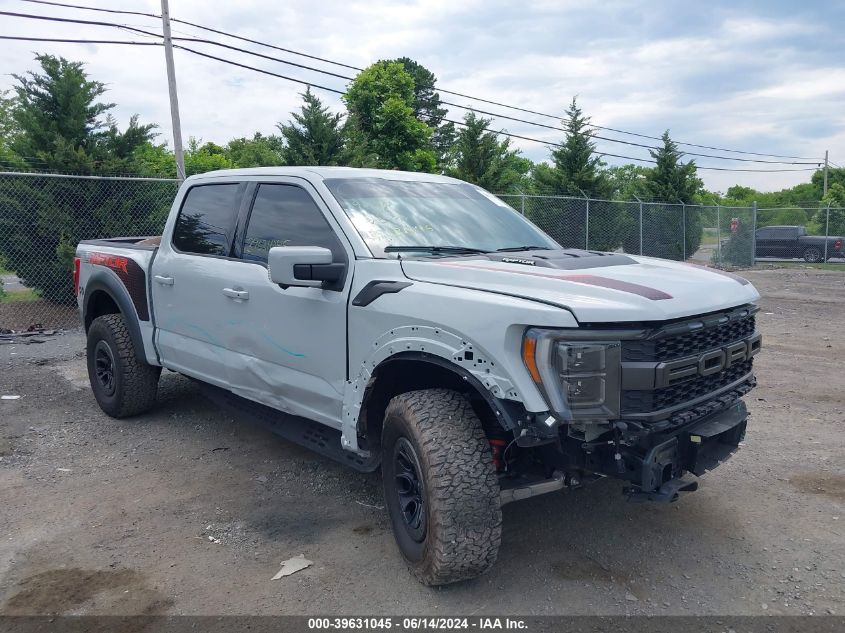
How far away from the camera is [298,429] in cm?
419

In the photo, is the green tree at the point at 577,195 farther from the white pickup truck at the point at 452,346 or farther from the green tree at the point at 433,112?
the green tree at the point at 433,112

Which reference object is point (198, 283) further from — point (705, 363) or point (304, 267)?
point (705, 363)

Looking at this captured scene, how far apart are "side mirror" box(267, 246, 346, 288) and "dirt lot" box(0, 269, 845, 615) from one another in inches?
54.5

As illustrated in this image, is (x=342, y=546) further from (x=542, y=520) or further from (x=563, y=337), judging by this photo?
(x=563, y=337)

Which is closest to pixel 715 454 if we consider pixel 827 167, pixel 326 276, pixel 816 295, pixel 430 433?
pixel 430 433

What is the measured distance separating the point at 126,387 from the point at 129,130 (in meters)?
8.30

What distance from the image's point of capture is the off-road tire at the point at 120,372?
5.54 metres

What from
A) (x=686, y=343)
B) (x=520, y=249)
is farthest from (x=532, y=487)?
(x=520, y=249)

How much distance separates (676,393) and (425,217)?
176 cm

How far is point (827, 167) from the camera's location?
55.7 m

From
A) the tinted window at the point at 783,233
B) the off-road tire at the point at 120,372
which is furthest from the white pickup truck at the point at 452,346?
the tinted window at the point at 783,233

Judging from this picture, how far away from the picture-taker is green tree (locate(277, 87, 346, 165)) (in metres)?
15.0

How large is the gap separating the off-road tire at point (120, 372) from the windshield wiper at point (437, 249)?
2.88 metres

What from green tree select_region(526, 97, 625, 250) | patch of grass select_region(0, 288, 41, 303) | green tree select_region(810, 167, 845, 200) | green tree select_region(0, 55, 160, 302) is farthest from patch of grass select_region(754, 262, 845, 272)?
green tree select_region(810, 167, 845, 200)
